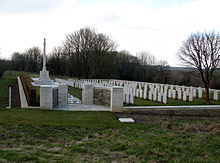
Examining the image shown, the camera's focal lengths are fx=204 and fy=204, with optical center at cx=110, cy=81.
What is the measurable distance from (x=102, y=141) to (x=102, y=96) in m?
6.38

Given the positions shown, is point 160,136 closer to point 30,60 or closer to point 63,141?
point 63,141

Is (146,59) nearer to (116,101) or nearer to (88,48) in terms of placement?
(88,48)

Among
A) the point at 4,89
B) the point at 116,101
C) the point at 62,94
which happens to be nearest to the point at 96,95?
the point at 62,94

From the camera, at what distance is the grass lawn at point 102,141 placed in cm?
372

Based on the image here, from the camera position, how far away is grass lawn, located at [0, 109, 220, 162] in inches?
147

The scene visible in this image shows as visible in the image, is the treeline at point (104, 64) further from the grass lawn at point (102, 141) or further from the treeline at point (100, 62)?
the grass lawn at point (102, 141)

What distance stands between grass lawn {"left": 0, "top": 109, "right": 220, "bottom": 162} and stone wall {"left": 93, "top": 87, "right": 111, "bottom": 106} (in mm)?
3552

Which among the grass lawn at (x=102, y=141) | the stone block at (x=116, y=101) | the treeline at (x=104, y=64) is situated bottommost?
the grass lawn at (x=102, y=141)

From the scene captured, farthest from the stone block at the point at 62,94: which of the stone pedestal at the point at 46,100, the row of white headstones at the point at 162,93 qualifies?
the row of white headstones at the point at 162,93

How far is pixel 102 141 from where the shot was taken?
4.81 m

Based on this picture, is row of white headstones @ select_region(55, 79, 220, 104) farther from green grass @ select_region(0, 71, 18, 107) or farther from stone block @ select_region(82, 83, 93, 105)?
green grass @ select_region(0, 71, 18, 107)

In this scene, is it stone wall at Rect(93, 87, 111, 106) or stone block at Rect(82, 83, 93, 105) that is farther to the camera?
stone block at Rect(82, 83, 93, 105)

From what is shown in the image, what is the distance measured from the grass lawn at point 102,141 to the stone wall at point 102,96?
3552 millimetres

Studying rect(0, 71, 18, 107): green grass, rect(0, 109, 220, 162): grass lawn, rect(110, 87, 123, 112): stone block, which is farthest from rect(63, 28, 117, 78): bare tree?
rect(0, 109, 220, 162): grass lawn
